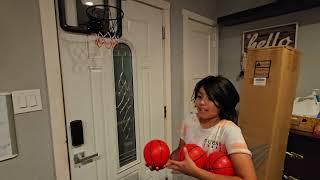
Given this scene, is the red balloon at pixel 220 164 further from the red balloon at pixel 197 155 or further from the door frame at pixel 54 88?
the door frame at pixel 54 88

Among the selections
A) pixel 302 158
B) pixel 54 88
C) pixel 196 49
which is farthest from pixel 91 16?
pixel 302 158

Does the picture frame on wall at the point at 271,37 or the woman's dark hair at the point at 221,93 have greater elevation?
the picture frame on wall at the point at 271,37

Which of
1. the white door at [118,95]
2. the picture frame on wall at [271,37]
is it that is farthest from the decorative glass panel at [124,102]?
the picture frame on wall at [271,37]

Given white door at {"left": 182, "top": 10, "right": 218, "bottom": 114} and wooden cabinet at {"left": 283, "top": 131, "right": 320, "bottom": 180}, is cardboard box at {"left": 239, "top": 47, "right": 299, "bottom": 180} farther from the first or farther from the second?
white door at {"left": 182, "top": 10, "right": 218, "bottom": 114}

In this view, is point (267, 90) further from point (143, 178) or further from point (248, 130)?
point (143, 178)

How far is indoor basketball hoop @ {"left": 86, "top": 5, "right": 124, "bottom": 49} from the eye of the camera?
130 cm

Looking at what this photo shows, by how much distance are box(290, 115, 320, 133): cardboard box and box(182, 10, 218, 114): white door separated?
39.2 inches

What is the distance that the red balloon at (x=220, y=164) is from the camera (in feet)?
2.87

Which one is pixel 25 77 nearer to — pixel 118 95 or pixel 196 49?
pixel 118 95

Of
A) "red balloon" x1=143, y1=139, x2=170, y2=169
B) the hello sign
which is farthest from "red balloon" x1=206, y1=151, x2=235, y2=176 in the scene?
the hello sign

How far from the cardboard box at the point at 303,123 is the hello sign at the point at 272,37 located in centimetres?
83

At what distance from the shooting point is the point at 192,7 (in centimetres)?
219

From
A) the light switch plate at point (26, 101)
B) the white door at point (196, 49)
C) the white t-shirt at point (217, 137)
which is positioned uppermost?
the white door at point (196, 49)

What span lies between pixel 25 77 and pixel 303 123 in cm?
209
